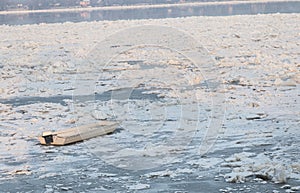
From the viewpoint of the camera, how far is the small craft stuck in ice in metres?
9.15

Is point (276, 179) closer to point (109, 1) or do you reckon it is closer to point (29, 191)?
point (29, 191)

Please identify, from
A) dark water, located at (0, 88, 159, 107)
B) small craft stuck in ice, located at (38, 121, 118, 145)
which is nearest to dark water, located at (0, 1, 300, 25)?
dark water, located at (0, 88, 159, 107)

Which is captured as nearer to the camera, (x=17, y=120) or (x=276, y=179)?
(x=276, y=179)

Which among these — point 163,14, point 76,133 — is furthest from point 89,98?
point 163,14

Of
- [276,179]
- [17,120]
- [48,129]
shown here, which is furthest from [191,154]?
[17,120]

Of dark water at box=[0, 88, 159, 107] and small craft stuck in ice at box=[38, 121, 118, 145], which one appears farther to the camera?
dark water at box=[0, 88, 159, 107]

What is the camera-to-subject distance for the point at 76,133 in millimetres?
9312

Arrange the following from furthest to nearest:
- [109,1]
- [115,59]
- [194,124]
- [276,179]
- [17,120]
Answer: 1. [109,1]
2. [115,59]
3. [17,120]
4. [194,124]
5. [276,179]

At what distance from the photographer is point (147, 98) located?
1242cm

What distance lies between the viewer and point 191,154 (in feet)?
27.2

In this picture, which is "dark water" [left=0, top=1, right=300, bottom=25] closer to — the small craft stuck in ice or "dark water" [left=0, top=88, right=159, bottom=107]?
"dark water" [left=0, top=88, right=159, bottom=107]

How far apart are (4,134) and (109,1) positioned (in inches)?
4644

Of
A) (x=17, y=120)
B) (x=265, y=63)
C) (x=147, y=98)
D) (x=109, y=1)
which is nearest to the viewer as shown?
(x=17, y=120)

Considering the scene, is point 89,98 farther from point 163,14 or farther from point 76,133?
point 163,14
